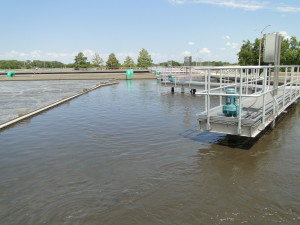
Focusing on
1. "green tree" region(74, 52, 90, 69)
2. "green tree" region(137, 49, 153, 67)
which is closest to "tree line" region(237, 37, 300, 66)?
"green tree" region(137, 49, 153, 67)

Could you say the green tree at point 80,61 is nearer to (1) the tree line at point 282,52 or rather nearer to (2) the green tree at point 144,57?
(2) the green tree at point 144,57

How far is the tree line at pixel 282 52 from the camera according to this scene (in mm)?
44969

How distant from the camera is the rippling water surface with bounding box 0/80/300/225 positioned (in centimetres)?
475

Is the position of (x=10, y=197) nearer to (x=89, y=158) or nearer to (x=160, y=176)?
(x=89, y=158)

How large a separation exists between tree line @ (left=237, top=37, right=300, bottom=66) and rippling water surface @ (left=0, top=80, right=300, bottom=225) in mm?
40019

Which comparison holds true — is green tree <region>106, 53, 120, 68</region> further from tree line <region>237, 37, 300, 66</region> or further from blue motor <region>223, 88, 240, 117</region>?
blue motor <region>223, 88, 240, 117</region>

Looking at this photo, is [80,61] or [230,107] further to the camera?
[80,61]

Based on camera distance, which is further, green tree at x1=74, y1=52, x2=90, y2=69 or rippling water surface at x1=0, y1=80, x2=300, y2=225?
green tree at x1=74, y1=52, x2=90, y2=69

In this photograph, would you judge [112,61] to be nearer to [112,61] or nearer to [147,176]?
[112,61]

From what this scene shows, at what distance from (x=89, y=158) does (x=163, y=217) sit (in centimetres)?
354

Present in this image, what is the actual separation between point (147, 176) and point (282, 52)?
154ft

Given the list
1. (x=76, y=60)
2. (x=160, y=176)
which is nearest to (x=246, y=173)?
(x=160, y=176)

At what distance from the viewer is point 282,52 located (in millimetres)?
45000

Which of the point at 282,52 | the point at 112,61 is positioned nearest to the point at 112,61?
the point at 112,61
